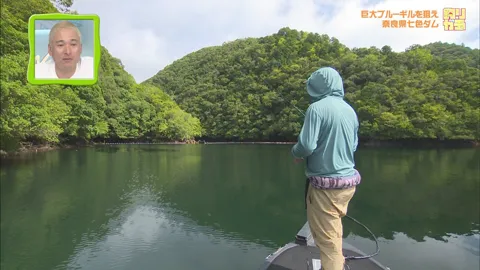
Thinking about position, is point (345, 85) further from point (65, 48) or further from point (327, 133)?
point (327, 133)

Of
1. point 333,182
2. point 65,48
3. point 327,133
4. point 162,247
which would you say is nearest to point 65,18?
point 65,48

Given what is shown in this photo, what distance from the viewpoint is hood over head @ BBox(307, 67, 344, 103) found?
234 cm

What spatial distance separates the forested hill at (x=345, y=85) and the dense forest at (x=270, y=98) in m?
0.12

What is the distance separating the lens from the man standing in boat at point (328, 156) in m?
2.22

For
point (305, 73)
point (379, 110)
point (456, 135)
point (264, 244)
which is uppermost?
point (305, 73)

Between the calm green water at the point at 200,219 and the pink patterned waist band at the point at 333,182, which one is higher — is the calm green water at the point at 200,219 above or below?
below

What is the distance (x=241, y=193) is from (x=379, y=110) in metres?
27.8

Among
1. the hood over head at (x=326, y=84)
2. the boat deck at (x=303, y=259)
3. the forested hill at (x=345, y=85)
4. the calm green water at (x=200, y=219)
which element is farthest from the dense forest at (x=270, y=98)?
the hood over head at (x=326, y=84)

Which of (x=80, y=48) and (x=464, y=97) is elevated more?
(x=464, y=97)

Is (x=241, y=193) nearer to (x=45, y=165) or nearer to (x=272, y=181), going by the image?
(x=272, y=181)

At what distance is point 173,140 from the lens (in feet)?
140

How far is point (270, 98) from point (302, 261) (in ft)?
143

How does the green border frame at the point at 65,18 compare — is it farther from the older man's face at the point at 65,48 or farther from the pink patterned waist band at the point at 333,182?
the pink patterned waist band at the point at 333,182

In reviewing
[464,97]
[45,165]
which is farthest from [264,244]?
[464,97]
